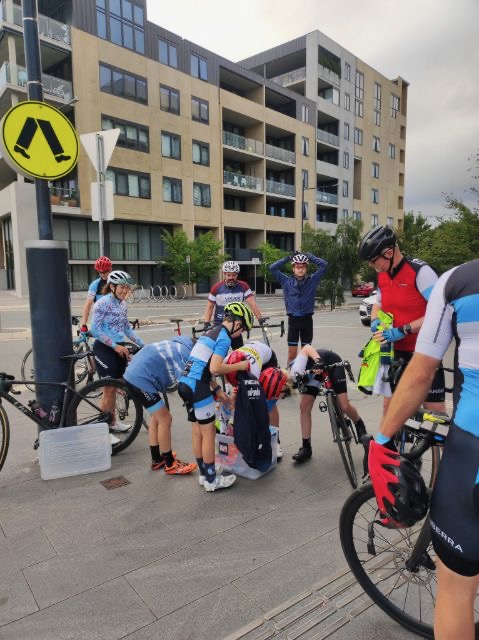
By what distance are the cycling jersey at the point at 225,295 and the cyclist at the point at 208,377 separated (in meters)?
2.42

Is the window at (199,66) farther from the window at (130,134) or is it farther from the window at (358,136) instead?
the window at (358,136)

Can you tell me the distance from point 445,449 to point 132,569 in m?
2.11

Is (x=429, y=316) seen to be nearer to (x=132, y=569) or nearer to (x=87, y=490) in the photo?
(x=132, y=569)

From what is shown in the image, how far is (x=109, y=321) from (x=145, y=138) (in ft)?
97.4

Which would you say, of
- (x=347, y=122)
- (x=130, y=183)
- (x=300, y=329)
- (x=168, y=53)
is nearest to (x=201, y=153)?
(x=168, y=53)

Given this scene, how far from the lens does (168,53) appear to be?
3234cm

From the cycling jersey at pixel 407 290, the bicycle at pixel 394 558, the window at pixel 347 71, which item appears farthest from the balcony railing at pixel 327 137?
the bicycle at pixel 394 558

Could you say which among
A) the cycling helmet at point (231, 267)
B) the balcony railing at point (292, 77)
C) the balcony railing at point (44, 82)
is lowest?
the cycling helmet at point (231, 267)

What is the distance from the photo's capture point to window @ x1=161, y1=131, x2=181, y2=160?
106 ft

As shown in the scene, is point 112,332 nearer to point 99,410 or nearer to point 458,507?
point 99,410

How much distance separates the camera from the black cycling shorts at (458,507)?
1528 millimetres

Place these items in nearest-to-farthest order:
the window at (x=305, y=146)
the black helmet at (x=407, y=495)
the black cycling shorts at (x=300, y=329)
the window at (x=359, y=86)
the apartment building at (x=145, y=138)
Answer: the black helmet at (x=407, y=495), the black cycling shorts at (x=300, y=329), the apartment building at (x=145, y=138), the window at (x=305, y=146), the window at (x=359, y=86)

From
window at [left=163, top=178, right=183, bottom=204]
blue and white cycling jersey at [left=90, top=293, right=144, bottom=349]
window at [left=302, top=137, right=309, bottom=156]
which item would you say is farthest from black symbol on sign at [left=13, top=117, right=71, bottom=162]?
window at [left=302, top=137, right=309, bottom=156]

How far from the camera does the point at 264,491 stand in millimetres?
3744
